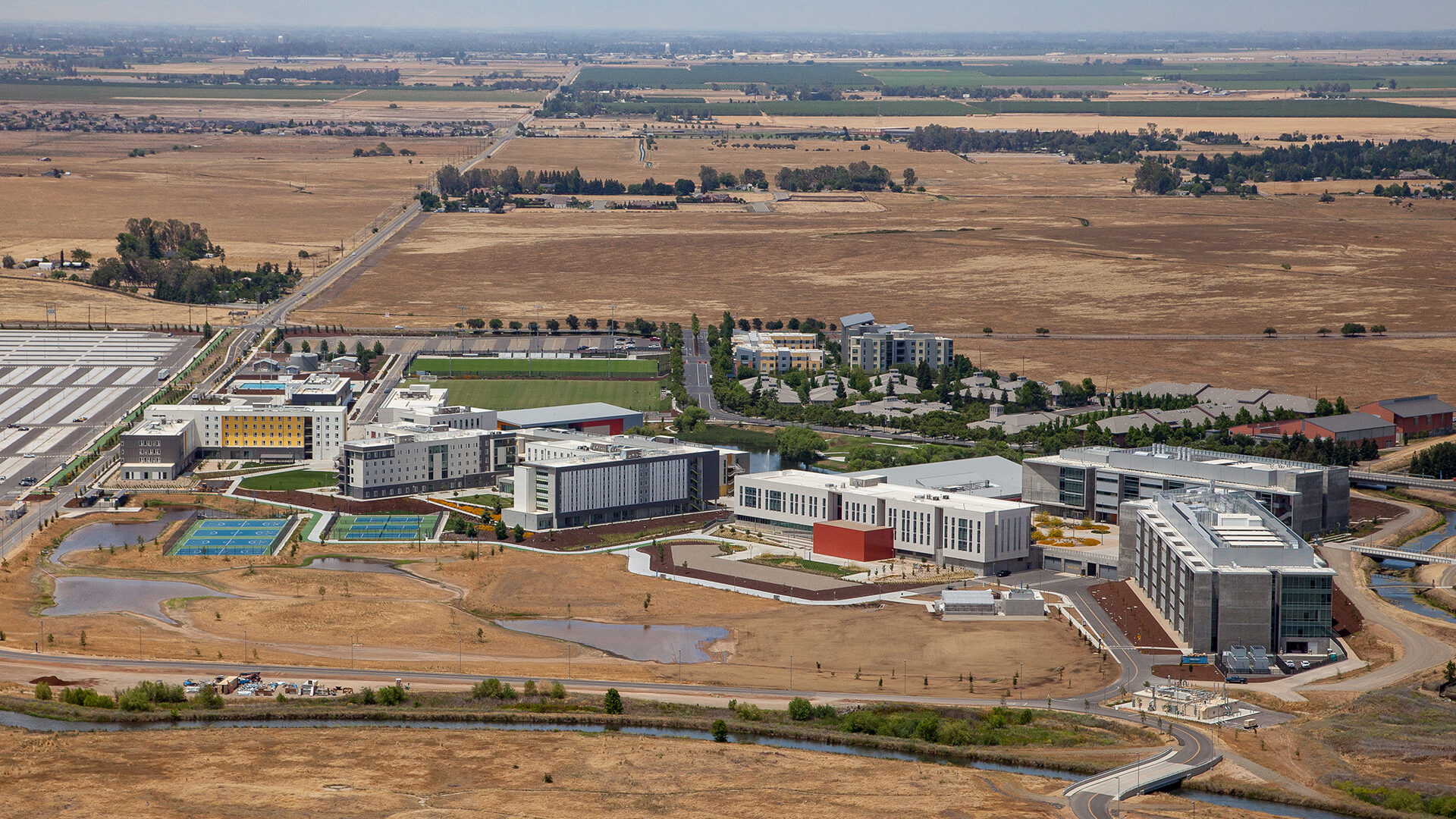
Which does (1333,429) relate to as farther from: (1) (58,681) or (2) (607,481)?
(1) (58,681)

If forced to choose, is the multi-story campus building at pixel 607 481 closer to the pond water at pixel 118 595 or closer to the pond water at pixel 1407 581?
the pond water at pixel 118 595

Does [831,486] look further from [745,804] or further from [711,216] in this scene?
Result: [711,216]

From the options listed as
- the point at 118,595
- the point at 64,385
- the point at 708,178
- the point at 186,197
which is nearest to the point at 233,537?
the point at 118,595

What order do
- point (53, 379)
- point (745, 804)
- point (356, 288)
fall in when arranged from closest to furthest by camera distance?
point (745, 804) → point (53, 379) → point (356, 288)

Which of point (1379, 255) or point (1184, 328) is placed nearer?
point (1184, 328)

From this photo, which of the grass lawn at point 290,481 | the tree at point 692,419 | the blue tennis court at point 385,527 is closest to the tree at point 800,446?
the tree at point 692,419

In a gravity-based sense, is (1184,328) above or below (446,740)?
above

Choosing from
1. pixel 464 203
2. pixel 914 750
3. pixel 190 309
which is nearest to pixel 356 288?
pixel 190 309
